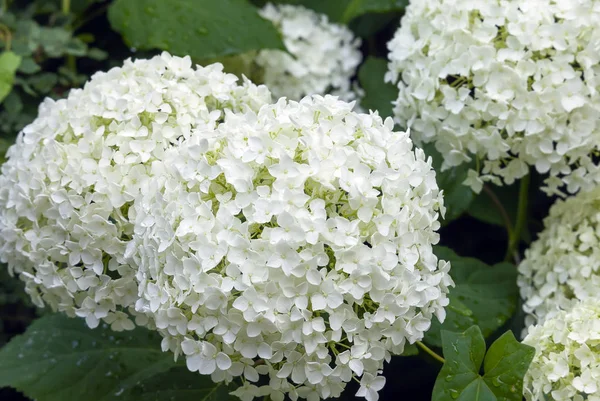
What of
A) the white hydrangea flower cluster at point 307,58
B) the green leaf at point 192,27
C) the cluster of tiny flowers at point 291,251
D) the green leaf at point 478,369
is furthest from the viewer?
the white hydrangea flower cluster at point 307,58

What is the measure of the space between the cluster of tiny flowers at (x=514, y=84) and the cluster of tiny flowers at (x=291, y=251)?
303 millimetres

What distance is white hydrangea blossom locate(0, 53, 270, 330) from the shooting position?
1.30 m

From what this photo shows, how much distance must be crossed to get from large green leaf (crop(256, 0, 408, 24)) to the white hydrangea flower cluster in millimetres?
31

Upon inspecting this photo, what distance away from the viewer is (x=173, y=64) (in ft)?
4.82

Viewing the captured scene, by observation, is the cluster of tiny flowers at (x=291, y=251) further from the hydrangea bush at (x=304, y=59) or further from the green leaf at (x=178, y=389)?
the hydrangea bush at (x=304, y=59)

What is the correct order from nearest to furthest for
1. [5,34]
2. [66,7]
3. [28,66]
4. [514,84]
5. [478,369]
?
[478,369] < [514,84] < [28,66] < [5,34] < [66,7]

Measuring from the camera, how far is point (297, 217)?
108 centimetres

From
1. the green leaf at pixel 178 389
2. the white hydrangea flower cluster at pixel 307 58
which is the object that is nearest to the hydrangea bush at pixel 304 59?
the white hydrangea flower cluster at pixel 307 58

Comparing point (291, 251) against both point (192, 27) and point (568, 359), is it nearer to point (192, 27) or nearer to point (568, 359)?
point (568, 359)

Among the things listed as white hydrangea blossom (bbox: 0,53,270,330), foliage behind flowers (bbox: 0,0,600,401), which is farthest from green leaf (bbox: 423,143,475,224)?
white hydrangea blossom (bbox: 0,53,270,330)

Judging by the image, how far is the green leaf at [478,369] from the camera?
3.91 feet

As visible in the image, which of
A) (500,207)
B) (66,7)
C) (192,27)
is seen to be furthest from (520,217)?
(66,7)

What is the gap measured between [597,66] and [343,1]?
1041 millimetres

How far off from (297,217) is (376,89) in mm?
1004
